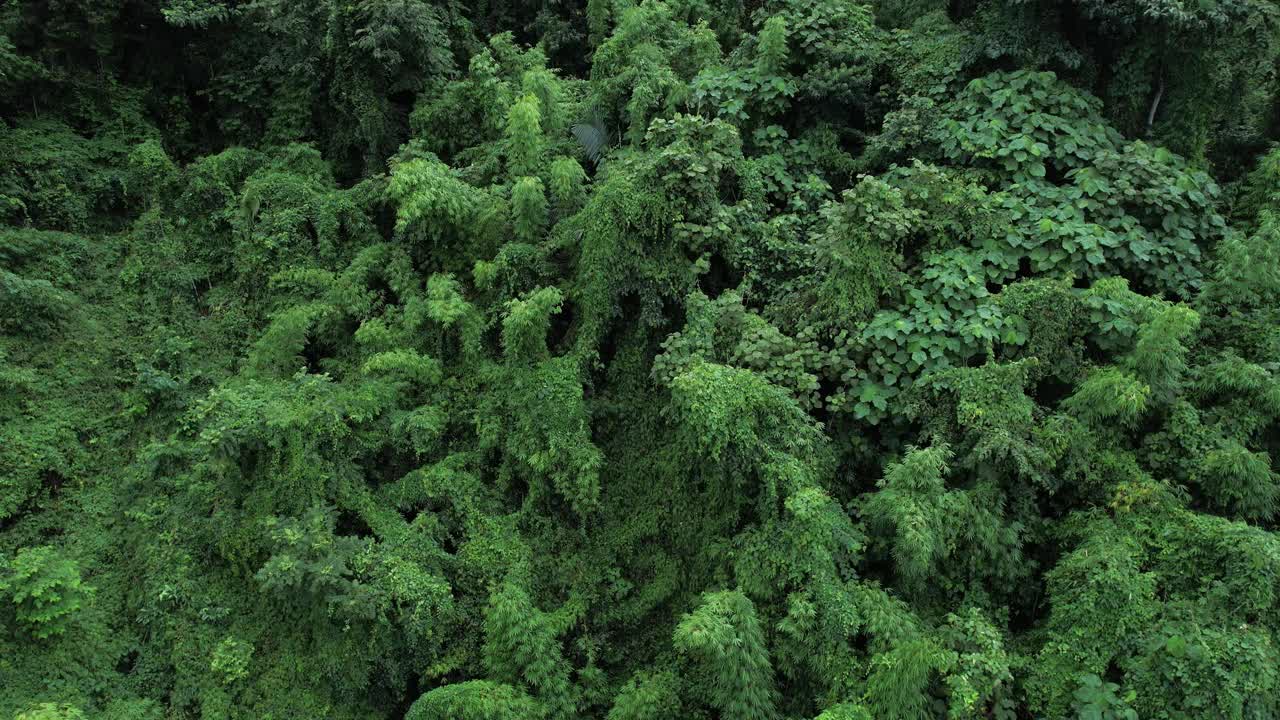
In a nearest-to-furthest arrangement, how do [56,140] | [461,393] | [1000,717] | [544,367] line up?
[1000,717]
[544,367]
[461,393]
[56,140]

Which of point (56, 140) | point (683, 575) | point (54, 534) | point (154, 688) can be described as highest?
point (56, 140)

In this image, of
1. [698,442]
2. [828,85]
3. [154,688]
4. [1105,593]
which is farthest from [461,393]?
[1105,593]

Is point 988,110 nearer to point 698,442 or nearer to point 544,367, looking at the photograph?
point 698,442

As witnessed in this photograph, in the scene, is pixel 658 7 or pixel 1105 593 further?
pixel 658 7

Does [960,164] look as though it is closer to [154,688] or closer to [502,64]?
[502,64]

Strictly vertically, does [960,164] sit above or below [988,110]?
below

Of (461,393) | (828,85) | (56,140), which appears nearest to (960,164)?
(828,85)

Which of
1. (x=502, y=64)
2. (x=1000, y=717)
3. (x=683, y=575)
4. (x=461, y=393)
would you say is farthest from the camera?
(x=502, y=64)
